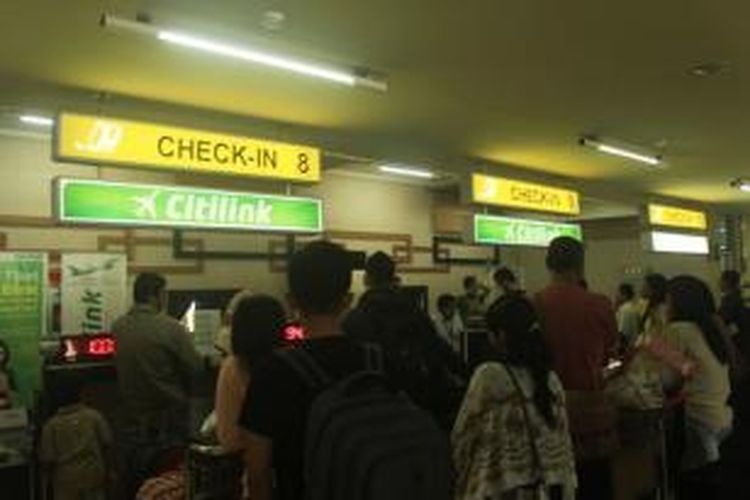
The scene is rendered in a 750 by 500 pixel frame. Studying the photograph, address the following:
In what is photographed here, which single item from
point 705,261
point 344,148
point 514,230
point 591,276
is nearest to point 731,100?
point 514,230

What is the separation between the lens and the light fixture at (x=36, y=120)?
6843mm

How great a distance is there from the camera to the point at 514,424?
2877 mm

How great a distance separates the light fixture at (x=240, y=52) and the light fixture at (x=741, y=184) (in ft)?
22.8

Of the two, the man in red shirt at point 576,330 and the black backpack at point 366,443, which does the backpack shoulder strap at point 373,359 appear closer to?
the black backpack at point 366,443

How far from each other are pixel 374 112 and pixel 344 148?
1.44 metres

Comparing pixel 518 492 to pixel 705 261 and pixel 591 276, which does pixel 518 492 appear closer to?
pixel 705 261

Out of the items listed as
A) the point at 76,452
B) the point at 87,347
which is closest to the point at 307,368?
the point at 76,452

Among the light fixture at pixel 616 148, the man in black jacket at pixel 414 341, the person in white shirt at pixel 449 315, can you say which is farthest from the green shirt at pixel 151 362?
the person in white shirt at pixel 449 315

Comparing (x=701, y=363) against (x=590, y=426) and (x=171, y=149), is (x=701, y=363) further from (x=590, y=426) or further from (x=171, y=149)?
(x=171, y=149)

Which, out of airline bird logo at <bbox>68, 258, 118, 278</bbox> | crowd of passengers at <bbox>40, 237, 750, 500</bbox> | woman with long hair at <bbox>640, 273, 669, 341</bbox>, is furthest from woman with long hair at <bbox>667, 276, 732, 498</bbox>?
airline bird logo at <bbox>68, 258, 118, 278</bbox>

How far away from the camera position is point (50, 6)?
4.06 m

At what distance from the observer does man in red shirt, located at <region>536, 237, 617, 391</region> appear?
3.61 m

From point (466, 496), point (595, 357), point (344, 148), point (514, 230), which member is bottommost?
point (466, 496)

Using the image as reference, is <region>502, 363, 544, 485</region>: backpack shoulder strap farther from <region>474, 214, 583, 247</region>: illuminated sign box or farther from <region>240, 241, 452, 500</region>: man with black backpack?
<region>474, 214, 583, 247</region>: illuminated sign box
